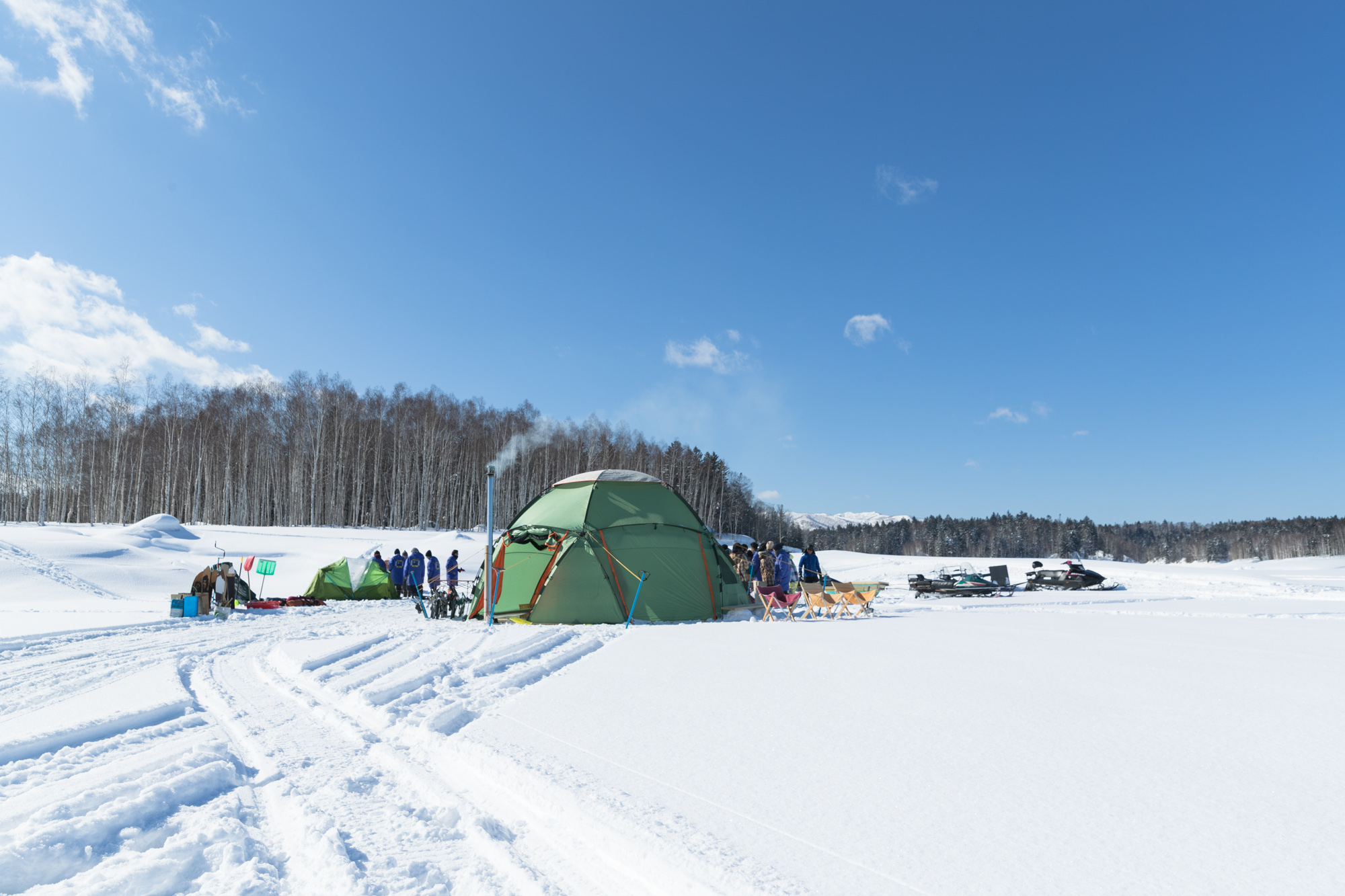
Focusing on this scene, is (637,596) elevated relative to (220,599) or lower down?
elevated

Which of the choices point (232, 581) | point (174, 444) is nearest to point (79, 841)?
point (232, 581)

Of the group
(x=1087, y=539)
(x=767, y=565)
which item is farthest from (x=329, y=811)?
(x=1087, y=539)

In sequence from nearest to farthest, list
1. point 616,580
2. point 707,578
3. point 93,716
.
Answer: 1. point 93,716
2. point 616,580
3. point 707,578

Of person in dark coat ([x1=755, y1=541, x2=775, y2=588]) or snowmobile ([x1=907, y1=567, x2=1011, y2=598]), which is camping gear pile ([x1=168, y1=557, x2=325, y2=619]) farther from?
snowmobile ([x1=907, y1=567, x2=1011, y2=598])

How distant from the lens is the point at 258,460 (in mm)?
38438

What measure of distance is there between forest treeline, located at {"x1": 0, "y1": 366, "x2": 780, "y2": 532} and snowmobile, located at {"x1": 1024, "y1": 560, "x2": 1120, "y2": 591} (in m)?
26.6

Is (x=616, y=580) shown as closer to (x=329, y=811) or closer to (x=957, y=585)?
(x=329, y=811)

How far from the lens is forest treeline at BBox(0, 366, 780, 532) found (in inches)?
1421

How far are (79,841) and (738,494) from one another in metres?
66.6

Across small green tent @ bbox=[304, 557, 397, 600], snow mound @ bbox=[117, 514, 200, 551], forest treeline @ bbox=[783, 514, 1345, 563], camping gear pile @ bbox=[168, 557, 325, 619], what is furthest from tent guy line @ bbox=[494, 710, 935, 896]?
forest treeline @ bbox=[783, 514, 1345, 563]

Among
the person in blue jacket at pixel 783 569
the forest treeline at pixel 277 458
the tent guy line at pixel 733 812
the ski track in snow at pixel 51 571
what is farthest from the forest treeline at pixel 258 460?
the tent guy line at pixel 733 812

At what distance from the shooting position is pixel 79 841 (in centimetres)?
244

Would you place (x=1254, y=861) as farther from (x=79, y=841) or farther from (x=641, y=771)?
(x=79, y=841)

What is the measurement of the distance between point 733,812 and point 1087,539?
10344cm
